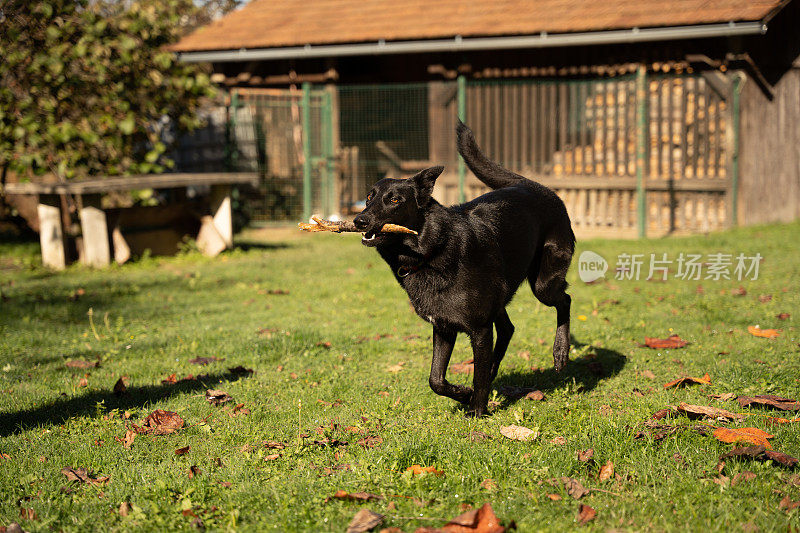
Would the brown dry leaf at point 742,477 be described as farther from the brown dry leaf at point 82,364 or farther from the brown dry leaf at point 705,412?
the brown dry leaf at point 82,364

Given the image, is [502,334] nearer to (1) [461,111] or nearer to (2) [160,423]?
(2) [160,423]

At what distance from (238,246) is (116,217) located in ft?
6.73

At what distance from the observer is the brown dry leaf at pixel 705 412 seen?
13.1ft

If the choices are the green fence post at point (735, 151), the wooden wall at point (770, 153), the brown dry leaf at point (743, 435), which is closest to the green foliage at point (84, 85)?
the green fence post at point (735, 151)

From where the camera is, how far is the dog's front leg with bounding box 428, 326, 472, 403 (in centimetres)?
416

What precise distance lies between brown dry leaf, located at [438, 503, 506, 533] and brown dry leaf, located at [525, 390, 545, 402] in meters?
1.63

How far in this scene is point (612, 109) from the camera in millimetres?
13156

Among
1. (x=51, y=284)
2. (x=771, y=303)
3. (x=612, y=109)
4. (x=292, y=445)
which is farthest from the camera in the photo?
(x=612, y=109)

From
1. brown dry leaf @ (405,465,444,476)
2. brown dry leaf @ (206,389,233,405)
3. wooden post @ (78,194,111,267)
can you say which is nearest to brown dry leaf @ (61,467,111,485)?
brown dry leaf @ (206,389,233,405)

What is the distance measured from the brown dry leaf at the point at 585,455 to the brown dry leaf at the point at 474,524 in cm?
76

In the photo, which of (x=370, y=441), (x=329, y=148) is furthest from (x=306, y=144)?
(x=370, y=441)

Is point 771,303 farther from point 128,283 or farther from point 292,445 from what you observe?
point 128,283

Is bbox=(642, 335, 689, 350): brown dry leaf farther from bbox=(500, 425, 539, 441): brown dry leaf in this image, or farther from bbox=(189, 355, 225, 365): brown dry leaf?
bbox=(189, 355, 225, 365): brown dry leaf

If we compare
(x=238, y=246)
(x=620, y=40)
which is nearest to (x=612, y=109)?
(x=620, y=40)
